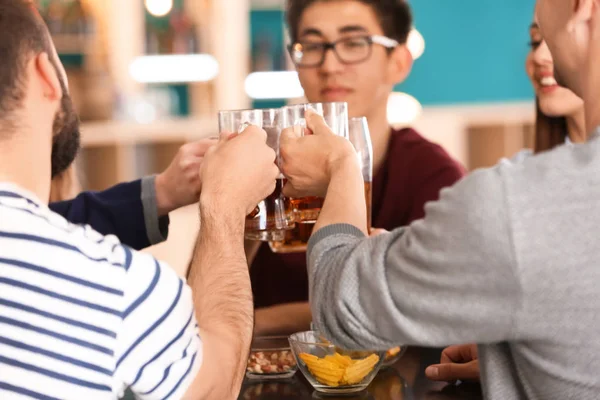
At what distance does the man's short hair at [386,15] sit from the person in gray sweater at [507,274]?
1203mm

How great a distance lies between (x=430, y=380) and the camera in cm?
129

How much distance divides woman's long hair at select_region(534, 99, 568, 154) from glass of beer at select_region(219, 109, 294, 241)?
4.17 feet

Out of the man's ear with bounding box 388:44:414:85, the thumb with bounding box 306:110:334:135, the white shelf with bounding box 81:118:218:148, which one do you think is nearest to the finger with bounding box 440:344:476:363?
the thumb with bounding box 306:110:334:135

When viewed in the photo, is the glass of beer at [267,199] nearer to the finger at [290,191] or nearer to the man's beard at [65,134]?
the finger at [290,191]

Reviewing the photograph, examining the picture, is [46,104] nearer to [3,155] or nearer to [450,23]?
[3,155]

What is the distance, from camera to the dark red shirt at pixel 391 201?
2041 millimetres

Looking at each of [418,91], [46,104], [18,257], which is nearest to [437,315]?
[18,257]

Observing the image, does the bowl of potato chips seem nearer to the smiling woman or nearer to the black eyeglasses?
the black eyeglasses

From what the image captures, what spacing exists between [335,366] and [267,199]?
0.94 ft

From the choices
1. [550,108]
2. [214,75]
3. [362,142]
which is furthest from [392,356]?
[214,75]

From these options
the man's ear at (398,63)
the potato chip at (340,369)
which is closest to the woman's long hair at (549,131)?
the man's ear at (398,63)

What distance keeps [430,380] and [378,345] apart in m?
0.32

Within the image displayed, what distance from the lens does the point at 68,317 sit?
3.03 ft

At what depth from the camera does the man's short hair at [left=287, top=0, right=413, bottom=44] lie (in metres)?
2.20
